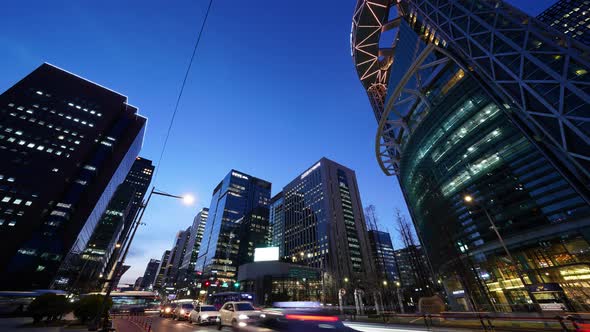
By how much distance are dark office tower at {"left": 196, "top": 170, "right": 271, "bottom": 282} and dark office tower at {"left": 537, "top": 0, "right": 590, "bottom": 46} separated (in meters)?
136

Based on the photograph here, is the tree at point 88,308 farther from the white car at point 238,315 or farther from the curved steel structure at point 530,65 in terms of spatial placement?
the curved steel structure at point 530,65

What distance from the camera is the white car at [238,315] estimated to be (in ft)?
47.2

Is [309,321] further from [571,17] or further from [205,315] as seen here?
[571,17]

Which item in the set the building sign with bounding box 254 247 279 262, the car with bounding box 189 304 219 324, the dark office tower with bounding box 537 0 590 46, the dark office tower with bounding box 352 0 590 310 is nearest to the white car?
the car with bounding box 189 304 219 324

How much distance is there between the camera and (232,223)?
136 m

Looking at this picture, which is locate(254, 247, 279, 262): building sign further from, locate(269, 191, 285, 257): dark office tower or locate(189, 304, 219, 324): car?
locate(269, 191, 285, 257): dark office tower

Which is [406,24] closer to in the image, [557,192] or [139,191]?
[557,192]

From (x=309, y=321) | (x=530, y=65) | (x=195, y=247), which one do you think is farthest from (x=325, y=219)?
(x=195, y=247)

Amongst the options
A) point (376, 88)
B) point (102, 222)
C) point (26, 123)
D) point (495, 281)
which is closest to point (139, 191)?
point (102, 222)

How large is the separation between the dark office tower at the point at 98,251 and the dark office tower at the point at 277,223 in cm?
8047

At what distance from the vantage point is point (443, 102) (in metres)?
33.3

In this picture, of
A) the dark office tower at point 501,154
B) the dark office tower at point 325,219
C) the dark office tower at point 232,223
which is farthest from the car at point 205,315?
the dark office tower at point 232,223

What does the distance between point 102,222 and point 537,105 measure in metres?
163

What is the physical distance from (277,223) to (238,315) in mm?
136783
